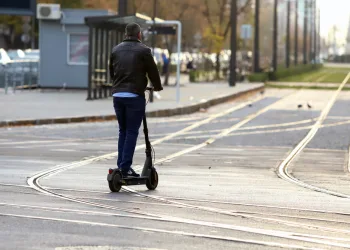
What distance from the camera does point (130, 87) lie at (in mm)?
11922

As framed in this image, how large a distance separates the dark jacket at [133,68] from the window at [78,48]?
30.0m

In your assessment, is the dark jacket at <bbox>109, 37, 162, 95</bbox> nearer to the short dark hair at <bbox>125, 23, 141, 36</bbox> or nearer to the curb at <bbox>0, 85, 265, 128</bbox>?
Result: the short dark hair at <bbox>125, 23, 141, 36</bbox>

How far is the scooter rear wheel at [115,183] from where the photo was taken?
11.7 metres

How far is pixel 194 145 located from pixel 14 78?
23.7 m

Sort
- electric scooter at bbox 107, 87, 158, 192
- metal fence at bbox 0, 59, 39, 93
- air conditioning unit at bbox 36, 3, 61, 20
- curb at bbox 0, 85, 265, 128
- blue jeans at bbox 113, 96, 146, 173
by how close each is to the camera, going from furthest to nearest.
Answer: metal fence at bbox 0, 59, 39, 93 → air conditioning unit at bbox 36, 3, 61, 20 → curb at bbox 0, 85, 265, 128 → blue jeans at bbox 113, 96, 146, 173 → electric scooter at bbox 107, 87, 158, 192

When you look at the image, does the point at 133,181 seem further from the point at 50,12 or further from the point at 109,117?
the point at 50,12

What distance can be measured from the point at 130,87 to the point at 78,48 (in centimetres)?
3048

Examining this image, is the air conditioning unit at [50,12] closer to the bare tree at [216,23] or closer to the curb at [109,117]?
the curb at [109,117]

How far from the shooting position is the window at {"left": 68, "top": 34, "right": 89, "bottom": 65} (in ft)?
138

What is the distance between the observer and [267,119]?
29219 mm

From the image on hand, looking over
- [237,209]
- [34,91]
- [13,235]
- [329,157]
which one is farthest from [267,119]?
[13,235]

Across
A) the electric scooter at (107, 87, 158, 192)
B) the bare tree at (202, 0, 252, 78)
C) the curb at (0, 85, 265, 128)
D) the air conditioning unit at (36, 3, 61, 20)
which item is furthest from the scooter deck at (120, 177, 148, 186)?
the bare tree at (202, 0, 252, 78)

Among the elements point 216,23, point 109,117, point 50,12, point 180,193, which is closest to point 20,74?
point 50,12

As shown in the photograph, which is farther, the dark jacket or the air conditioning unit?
the air conditioning unit
